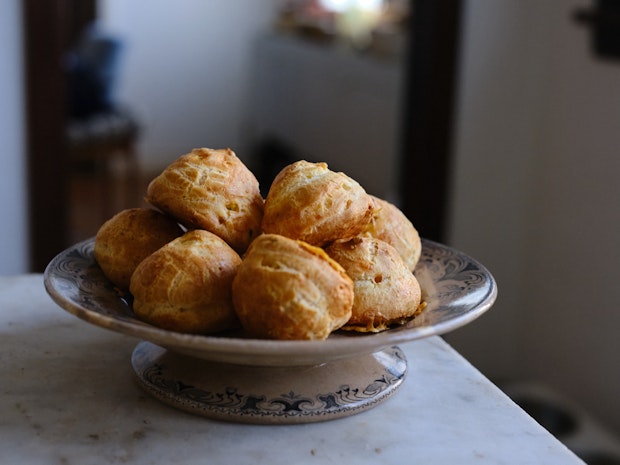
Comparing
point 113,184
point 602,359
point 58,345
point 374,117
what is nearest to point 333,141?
point 374,117

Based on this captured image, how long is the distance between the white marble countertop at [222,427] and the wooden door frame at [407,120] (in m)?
1.49

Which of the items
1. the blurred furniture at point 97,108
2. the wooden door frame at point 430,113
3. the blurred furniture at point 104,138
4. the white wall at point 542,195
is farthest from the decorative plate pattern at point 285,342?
the blurred furniture at point 97,108

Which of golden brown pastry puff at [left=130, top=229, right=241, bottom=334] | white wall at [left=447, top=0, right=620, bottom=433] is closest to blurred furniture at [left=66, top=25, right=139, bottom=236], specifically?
white wall at [left=447, top=0, right=620, bottom=433]

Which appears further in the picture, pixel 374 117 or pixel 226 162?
pixel 374 117

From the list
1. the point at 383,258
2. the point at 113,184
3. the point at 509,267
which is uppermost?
the point at 383,258

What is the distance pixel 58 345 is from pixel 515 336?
194 cm

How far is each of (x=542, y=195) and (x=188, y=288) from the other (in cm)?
196

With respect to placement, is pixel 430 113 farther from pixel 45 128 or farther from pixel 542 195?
pixel 45 128

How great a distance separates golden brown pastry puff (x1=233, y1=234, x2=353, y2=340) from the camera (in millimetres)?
762

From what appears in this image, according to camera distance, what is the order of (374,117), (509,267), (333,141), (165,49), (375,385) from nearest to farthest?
(375,385) → (509,267) → (374,117) → (333,141) → (165,49)

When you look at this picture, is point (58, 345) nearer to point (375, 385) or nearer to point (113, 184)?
point (375, 385)

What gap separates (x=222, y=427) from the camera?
0.81 m

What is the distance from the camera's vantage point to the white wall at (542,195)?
2314 mm

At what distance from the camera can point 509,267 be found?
2.67 m
